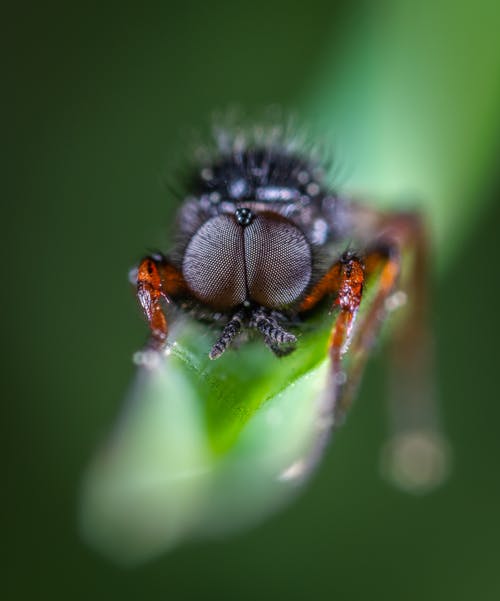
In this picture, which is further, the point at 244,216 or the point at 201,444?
the point at 201,444

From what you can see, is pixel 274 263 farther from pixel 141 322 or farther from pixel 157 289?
pixel 141 322

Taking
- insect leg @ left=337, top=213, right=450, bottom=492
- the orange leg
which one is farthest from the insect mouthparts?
insect leg @ left=337, top=213, right=450, bottom=492

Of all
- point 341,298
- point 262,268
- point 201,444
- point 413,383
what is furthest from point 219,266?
point 413,383

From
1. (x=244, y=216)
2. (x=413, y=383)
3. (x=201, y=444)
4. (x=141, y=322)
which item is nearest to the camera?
(x=244, y=216)

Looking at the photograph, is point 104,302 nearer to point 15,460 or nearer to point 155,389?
point 15,460

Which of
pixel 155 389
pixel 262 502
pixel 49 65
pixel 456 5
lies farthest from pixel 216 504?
pixel 49 65

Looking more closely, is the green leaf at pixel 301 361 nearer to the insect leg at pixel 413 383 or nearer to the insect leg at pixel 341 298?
the insect leg at pixel 341 298
